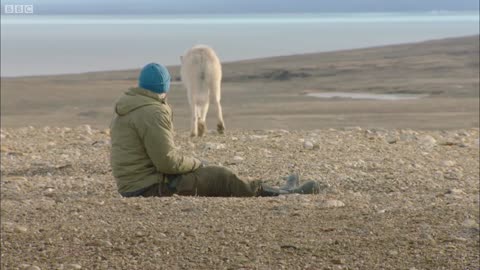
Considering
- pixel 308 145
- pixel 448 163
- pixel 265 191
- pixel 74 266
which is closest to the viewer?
pixel 74 266

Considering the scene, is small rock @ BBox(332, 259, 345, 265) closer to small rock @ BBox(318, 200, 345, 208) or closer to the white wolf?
small rock @ BBox(318, 200, 345, 208)

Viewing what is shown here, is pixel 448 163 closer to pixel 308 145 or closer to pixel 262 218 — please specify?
pixel 308 145

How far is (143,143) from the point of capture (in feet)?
26.3

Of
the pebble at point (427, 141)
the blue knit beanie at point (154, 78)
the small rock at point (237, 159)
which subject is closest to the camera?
the blue knit beanie at point (154, 78)

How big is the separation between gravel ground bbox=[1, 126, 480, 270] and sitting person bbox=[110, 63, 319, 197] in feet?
0.85

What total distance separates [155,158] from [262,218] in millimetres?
1030

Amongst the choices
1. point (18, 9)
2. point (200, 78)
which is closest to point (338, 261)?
point (18, 9)

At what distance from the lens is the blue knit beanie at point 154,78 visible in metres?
8.07

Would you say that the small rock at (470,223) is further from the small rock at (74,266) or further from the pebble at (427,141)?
the pebble at (427,141)

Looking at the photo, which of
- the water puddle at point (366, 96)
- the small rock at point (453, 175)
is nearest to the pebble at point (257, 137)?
the small rock at point (453, 175)

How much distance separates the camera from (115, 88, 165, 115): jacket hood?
315 inches

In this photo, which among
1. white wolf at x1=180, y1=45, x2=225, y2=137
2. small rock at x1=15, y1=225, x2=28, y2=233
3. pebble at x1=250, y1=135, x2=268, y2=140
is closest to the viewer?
small rock at x1=15, y1=225, x2=28, y2=233

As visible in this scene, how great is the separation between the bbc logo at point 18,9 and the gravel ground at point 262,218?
1558 millimetres

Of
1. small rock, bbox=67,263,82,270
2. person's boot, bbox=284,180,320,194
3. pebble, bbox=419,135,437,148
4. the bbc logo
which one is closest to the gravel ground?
small rock, bbox=67,263,82,270
